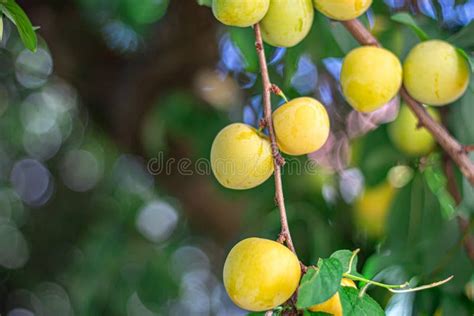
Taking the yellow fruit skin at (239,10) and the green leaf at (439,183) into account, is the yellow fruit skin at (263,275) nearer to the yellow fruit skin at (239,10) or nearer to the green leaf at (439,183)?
the yellow fruit skin at (239,10)

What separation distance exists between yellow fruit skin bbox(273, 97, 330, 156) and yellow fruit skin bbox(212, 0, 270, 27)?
0.08 m

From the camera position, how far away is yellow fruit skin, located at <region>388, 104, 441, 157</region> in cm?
85

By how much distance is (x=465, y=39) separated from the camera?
0.72 meters

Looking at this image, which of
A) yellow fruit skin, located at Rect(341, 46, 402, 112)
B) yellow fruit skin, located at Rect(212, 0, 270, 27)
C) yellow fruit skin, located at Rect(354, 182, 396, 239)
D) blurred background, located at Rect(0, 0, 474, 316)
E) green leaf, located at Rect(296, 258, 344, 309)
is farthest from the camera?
yellow fruit skin, located at Rect(354, 182, 396, 239)

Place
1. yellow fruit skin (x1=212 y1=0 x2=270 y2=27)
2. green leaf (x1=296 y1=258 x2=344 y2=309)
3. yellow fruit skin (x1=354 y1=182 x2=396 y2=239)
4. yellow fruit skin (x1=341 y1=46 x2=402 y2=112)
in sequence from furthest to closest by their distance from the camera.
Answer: yellow fruit skin (x1=354 y1=182 x2=396 y2=239) → yellow fruit skin (x1=341 y1=46 x2=402 y2=112) → yellow fruit skin (x1=212 y1=0 x2=270 y2=27) → green leaf (x1=296 y1=258 x2=344 y2=309)

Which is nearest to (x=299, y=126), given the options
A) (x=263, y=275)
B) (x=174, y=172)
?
(x=263, y=275)

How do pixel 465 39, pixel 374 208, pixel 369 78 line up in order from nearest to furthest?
pixel 369 78, pixel 465 39, pixel 374 208

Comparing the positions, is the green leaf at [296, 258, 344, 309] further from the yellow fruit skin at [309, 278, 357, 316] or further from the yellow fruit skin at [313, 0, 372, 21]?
the yellow fruit skin at [313, 0, 372, 21]

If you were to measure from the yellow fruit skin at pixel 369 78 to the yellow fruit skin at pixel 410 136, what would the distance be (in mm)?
216

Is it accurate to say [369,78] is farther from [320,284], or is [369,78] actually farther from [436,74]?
[320,284]

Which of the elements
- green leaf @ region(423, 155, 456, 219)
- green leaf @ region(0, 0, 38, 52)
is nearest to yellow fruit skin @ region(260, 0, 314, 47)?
green leaf @ region(0, 0, 38, 52)

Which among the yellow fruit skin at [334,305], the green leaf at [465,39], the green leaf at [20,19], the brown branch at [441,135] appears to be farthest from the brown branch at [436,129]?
the green leaf at [20,19]

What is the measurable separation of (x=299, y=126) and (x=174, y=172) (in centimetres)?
84

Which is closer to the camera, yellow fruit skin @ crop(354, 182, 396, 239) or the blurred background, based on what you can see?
the blurred background
